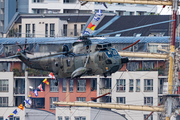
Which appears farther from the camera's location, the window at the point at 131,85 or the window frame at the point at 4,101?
the window frame at the point at 4,101

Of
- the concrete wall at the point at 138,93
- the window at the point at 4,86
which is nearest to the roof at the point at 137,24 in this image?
the concrete wall at the point at 138,93

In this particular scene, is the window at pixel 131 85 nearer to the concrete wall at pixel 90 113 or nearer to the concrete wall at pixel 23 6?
the concrete wall at pixel 90 113

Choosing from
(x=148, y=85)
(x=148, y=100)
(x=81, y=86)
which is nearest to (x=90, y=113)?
(x=148, y=100)

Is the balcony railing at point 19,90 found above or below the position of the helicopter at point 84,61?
below

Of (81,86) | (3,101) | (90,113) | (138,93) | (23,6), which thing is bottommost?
(90,113)

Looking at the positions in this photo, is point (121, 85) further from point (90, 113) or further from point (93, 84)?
point (90, 113)

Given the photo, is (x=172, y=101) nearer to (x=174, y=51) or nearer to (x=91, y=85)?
(x=174, y=51)

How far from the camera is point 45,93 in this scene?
111188 millimetres

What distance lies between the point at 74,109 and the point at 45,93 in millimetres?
12246

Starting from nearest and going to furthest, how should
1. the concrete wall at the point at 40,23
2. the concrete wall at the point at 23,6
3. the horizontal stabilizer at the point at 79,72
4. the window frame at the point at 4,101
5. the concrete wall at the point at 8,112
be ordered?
the horizontal stabilizer at the point at 79,72, the concrete wall at the point at 8,112, the window frame at the point at 4,101, the concrete wall at the point at 40,23, the concrete wall at the point at 23,6

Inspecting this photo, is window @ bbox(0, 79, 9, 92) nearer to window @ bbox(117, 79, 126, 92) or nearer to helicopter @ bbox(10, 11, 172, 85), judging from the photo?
window @ bbox(117, 79, 126, 92)

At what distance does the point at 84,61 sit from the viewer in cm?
5772

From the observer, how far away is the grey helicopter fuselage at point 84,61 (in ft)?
183

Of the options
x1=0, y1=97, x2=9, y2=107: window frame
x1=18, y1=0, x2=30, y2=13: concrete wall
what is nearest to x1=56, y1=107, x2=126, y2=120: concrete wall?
x1=0, y1=97, x2=9, y2=107: window frame
